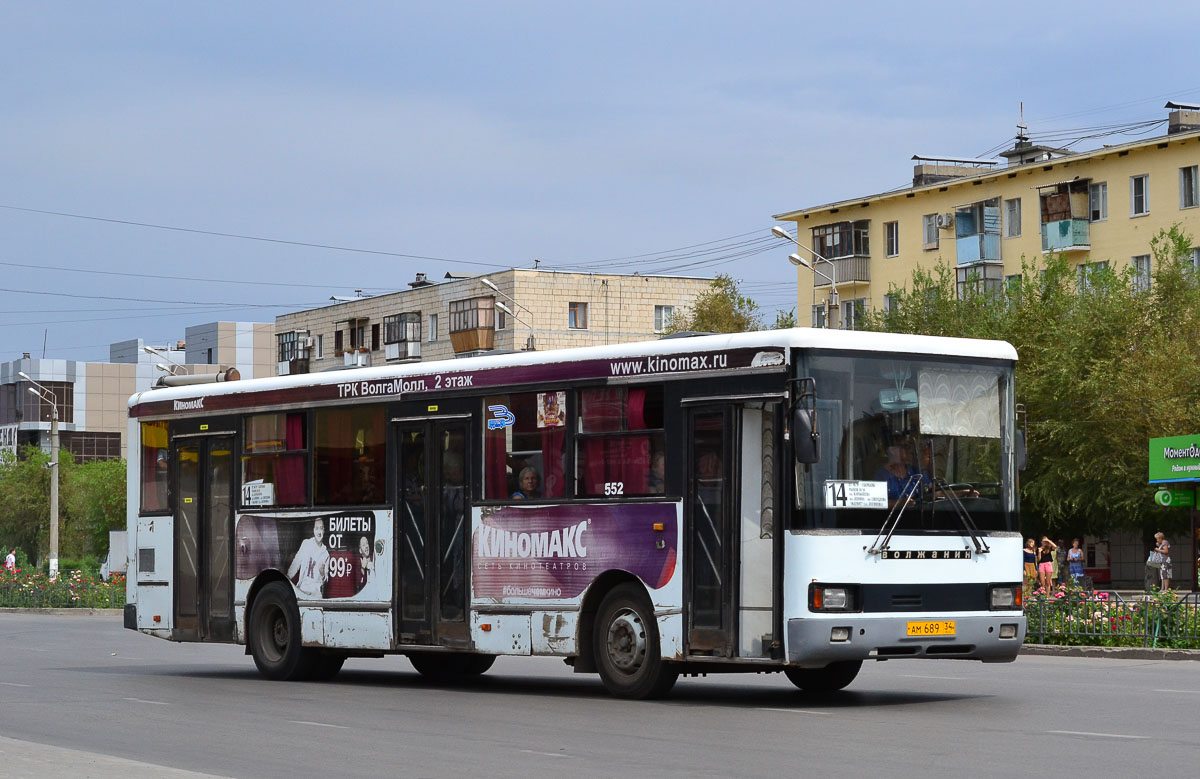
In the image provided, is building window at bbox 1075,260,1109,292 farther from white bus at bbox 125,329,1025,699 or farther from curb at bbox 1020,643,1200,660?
white bus at bbox 125,329,1025,699

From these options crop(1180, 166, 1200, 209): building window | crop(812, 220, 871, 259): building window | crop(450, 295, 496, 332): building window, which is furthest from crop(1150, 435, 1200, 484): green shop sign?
crop(450, 295, 496, 332): building window

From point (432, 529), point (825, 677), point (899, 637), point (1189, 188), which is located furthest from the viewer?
point (1189, 188)

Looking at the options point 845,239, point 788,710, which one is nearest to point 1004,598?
point 788,710

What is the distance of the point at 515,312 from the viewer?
8919 centimetres

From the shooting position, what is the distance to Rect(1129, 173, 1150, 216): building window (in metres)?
63.9

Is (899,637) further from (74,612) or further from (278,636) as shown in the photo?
(74,612)

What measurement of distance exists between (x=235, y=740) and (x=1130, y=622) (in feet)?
48.4

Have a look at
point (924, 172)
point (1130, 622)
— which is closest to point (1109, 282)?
point (924, 172)

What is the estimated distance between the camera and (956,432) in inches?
608

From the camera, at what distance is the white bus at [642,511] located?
48.7ft

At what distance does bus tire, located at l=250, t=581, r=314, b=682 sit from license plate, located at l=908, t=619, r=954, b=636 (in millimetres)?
7079

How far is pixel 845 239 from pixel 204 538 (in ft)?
192

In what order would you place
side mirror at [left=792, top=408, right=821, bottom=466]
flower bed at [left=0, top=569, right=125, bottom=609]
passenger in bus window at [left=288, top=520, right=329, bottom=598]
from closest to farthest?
side mirror at [left=792, top=408, right=821, bottom=466], passenger in bus window at [left=288, top=520, right=329, bottom=598], flower bed at [left=0, top=569, right=125, bottom=609]

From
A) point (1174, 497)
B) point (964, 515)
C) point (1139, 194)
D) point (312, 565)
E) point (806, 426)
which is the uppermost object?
point (1139, 194)
